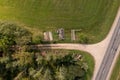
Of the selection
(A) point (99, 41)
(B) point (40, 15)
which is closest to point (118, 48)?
(A) point (99, 41)

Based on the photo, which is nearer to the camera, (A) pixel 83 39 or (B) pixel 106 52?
(B) pixel 106 52

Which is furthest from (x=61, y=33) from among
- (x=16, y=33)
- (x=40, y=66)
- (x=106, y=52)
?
(x=106, y=52)

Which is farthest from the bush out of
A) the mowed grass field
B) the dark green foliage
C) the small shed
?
the small shed

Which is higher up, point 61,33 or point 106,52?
point 61,33

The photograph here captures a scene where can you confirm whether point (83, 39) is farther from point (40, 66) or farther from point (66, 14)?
point (40, 66)

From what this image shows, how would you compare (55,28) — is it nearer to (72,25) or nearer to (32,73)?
(72,25)

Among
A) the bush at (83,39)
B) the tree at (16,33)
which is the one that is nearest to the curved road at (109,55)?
the bush at (83,39)

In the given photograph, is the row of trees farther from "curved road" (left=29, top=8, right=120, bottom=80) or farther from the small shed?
the small shed

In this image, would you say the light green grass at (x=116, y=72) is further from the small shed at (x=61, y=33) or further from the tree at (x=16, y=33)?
the tree at (x=16, y=33)
